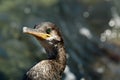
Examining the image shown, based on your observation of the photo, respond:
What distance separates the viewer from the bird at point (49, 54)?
484 cm

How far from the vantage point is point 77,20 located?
10766 millimetres

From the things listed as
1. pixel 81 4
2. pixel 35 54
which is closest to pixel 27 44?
pixel 35 54

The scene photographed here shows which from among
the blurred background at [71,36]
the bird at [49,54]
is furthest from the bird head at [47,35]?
the blurred background at [71,36]

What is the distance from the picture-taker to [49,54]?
4.98 meters

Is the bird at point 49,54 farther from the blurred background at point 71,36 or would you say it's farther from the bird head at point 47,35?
the blurred background at point 71,36

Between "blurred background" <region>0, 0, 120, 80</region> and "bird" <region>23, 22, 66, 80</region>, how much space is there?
3102 millimetres

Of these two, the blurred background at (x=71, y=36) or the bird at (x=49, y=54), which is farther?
the blurred background at (x=71, y=36)

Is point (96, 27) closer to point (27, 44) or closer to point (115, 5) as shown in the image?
point (115, 5)

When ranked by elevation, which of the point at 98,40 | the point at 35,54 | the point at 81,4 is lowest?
the point at 35,54

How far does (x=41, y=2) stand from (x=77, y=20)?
77cm

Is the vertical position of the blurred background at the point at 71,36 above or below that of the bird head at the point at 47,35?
above

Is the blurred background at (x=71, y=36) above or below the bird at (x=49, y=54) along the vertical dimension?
above

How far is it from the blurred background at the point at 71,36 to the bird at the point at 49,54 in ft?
10.2

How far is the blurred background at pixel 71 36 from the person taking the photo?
28.5 ft
